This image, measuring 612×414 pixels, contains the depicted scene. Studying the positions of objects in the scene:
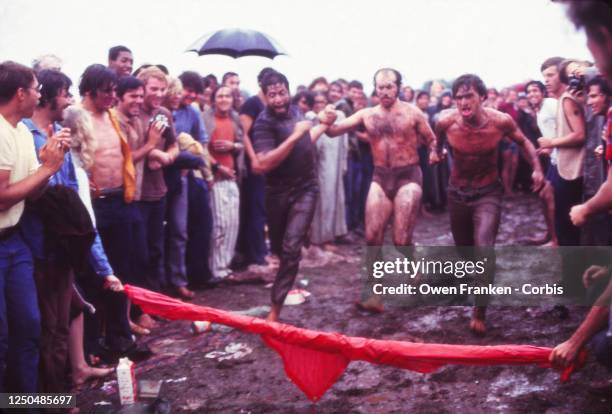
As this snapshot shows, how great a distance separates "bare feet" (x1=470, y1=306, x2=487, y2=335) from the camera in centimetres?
471

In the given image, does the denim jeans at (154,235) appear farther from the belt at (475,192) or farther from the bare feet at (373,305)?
the belt at (475,192)

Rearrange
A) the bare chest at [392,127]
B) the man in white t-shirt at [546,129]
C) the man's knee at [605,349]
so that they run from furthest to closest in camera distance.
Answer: the man in white t-shirt at [546,129]
the bare chest at [392,127]
the man's knee at [605,349]

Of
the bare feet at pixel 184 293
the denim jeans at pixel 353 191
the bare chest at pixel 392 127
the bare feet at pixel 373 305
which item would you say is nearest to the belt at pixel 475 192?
the bare chest at pixel 392 127

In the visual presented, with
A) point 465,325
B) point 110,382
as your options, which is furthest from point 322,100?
point 110,382

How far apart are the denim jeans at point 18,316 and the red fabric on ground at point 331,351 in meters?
0.53

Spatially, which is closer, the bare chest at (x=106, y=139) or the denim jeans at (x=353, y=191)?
the bare chest at (x=106, y=139)

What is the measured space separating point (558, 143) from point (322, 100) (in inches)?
156

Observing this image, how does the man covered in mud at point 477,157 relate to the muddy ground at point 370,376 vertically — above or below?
above

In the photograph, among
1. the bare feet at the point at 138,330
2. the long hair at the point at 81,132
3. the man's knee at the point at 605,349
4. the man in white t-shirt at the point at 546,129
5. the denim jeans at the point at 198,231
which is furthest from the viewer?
the denim jeans at the point at 198,231

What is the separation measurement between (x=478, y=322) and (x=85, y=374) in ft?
9.77

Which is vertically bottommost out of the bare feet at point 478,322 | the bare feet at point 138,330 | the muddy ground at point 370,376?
the muddy ground at point 370,376

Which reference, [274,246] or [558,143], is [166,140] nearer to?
[274,246]

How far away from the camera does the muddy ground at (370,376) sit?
359 centimetres

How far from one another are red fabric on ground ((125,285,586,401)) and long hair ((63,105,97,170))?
1233mm
